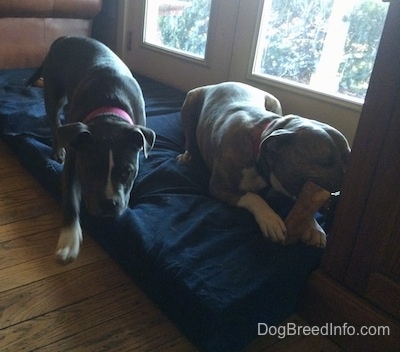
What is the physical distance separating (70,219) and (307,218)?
0.87m

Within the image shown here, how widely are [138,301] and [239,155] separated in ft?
2.18

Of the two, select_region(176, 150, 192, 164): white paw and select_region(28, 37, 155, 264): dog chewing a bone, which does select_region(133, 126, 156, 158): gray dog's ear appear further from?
select_region(176, 150, 192, 164): white paw

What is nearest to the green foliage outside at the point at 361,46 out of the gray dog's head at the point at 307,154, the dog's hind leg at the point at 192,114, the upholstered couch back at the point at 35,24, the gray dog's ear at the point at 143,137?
the dog's hind leg at the point at 192,114

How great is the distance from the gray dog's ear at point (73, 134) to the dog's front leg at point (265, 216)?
0.64m

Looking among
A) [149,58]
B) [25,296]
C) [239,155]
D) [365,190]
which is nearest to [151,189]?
[239,155]

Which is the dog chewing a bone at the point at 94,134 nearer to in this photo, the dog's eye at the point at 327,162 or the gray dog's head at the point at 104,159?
the gray dog's head at the point at 104,159

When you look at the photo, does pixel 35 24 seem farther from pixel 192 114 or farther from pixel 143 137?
pixel 143 137

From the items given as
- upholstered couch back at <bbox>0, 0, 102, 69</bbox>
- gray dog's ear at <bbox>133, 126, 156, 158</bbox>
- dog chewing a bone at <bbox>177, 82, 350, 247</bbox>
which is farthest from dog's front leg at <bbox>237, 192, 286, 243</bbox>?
upholstered couch back at <bbox>0, 0, 102, 69</bbox>

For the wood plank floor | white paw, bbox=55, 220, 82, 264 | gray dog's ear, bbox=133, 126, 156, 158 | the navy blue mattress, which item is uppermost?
gray dog's ear, bbox=133, 126, 156, 158

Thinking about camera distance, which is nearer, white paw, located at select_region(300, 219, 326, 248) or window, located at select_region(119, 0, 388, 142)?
white paw, located at select_region(300, 219, 326, 248)

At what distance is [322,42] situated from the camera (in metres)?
2.38

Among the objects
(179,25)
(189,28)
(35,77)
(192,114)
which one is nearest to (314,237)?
(192,114)

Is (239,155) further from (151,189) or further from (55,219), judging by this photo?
(55,219)

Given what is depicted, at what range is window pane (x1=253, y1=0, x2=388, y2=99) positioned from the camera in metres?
2.20
